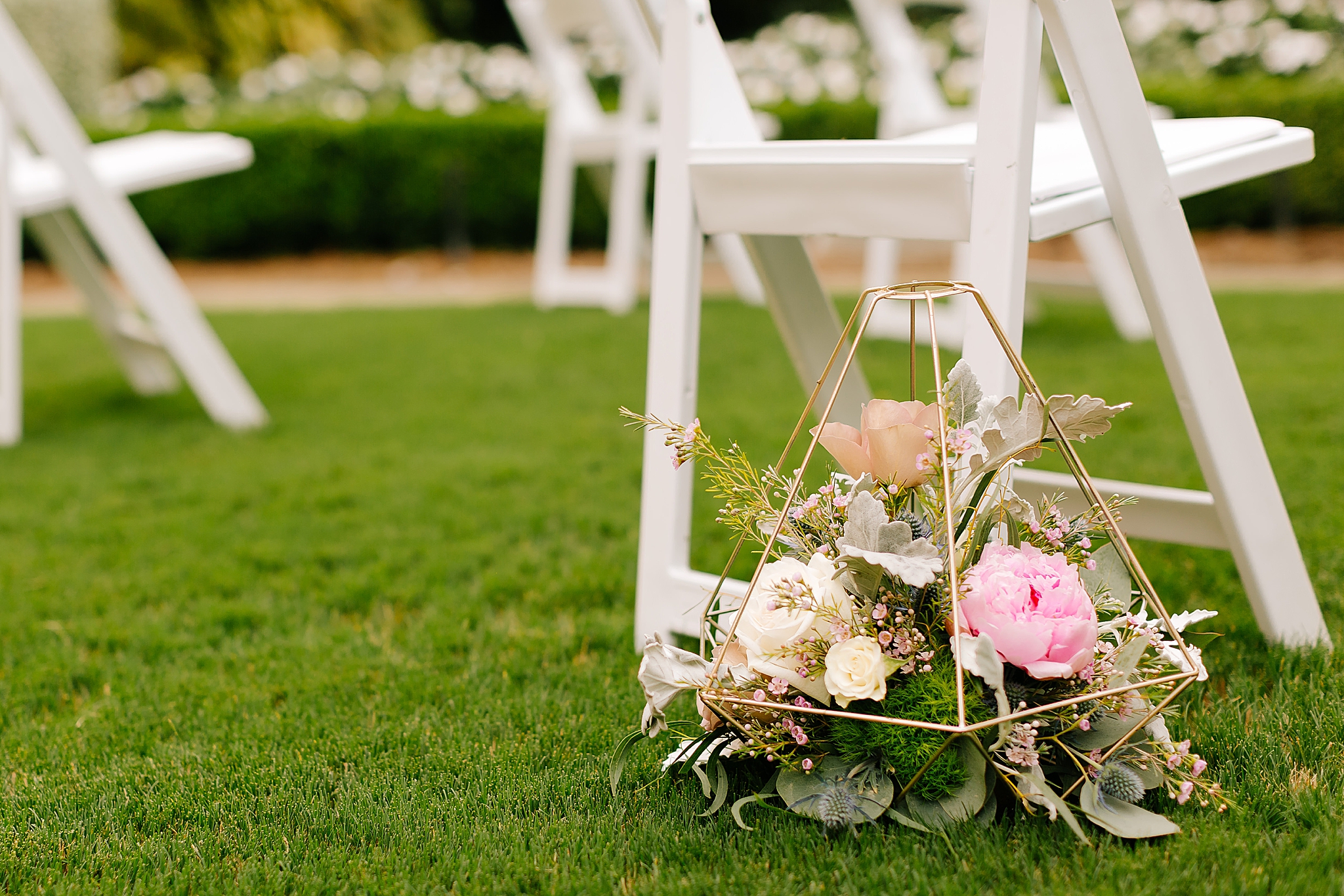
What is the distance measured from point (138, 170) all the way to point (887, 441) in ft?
8.40

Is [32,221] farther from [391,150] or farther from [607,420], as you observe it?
[391,150]

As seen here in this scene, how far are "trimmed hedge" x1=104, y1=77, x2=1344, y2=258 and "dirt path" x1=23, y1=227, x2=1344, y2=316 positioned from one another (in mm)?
171

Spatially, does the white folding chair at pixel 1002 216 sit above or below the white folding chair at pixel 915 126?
below

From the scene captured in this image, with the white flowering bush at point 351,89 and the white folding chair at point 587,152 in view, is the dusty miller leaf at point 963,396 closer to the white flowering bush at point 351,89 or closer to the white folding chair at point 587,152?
the white folding chair at point 587,152

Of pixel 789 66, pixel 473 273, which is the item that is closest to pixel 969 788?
pixel 473 273

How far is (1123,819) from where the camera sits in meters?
1.03

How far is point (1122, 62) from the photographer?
47.3 inches

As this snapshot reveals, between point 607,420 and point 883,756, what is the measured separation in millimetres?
1946

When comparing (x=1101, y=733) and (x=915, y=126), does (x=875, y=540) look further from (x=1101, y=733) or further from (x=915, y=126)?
(x=915, y=126)

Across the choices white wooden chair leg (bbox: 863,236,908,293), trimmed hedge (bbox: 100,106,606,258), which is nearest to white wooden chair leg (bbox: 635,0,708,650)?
white wooden chair leg (bbox: 863,236,908,293)

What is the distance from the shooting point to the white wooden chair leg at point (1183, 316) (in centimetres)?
118

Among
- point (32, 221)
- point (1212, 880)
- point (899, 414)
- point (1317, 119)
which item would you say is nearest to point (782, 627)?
point (899, 414)

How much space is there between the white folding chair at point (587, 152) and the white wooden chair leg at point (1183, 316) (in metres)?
3.21

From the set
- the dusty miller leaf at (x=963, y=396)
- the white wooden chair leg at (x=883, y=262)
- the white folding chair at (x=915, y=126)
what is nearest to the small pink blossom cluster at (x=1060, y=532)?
the dusty miller leaf at (x=963, y=396)
